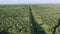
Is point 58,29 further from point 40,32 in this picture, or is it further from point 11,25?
point 11,25

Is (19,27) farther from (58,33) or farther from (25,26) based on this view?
(58,33)

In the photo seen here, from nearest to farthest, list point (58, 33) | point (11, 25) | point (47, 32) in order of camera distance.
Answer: point (58, 33) < point (47, 32) < point (11, 25)

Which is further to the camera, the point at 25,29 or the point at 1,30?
the point at 25,29

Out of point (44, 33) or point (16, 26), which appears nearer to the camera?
point (44, 33)

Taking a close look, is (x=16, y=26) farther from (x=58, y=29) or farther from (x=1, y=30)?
(x=58, y=29)

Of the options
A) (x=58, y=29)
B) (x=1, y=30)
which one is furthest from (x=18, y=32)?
(x=58, y=29)

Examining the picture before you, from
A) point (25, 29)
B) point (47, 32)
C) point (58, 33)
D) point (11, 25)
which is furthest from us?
point (11, 25)

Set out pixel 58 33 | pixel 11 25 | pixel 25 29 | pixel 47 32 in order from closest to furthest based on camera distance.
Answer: pixel 58 33 < pixel 47 32 < pixel 25 29 < pixel 11 25

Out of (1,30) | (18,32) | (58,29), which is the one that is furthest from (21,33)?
(58,29)
